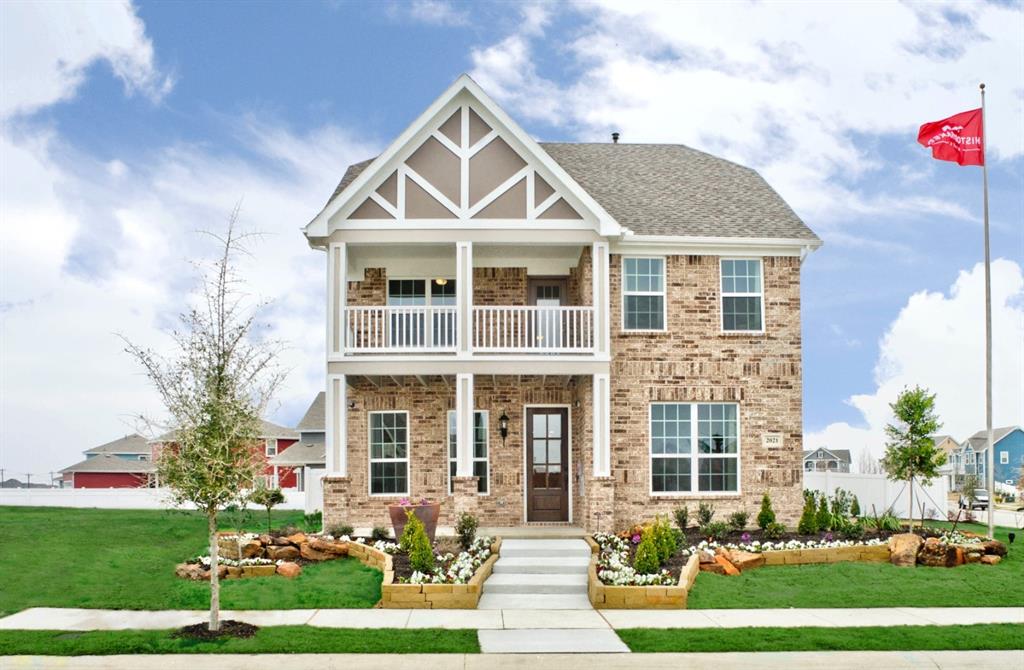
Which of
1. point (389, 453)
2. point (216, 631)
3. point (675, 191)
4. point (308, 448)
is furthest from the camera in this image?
point (308, 448)

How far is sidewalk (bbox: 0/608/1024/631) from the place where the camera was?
1291 centimetres

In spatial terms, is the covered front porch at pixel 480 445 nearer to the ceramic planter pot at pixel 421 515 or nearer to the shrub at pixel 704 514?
the shrub at pixel 704 514

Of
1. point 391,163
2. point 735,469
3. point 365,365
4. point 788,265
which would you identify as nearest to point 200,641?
point 365,365

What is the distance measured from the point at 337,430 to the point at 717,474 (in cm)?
799

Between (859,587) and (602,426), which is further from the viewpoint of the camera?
(602,426)

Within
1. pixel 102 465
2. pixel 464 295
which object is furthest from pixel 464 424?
pixel 102 465

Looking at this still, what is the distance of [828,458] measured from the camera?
233 ft

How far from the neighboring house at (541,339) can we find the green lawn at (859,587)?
3.95 meters

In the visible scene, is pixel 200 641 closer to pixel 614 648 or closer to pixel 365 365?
pixel 614 648

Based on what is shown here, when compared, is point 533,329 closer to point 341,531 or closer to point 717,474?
point 717,474

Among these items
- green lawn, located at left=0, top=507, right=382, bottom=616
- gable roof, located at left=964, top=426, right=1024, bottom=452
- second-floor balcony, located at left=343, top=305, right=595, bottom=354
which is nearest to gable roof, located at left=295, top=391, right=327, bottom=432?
green lawn, located at left=0, top=507, right=382, bottom=616

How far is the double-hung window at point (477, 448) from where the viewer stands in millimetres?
20828

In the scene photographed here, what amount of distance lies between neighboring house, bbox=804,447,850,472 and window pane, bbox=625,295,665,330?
5109cm

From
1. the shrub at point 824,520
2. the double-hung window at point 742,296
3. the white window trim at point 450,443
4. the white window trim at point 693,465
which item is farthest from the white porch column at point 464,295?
the shrub at point 824,520
